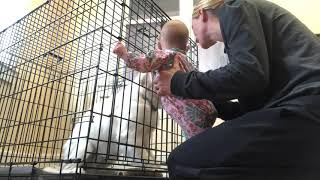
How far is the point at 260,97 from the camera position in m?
0.71

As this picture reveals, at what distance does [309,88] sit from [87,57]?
162 cm

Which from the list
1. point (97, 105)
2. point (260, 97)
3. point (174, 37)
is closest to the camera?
point (260, 97)

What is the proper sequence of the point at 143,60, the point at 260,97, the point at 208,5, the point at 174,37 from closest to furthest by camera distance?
the point at 260,97 < the point at 208,5 < the point at 143,60 < the point at 174,37

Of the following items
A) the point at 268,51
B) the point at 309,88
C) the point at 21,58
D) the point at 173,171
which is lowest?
the point at 173,171

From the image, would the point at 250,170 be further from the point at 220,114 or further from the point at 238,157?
the point at 220,114

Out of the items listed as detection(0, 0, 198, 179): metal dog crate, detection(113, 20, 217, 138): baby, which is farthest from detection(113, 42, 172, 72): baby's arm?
detection(0, 0, 198, 179): metal dog crate

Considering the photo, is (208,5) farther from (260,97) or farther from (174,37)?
(174,37)

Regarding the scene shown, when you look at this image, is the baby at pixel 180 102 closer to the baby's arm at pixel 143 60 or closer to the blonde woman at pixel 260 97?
the baby's arm at pixel 143 60

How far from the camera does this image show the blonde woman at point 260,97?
59cm

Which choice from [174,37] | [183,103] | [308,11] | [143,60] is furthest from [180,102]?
[308,11]

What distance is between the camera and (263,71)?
627 millimetres

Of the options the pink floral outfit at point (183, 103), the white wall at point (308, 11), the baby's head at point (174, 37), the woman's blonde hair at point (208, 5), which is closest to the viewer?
the woman's blonde hair at point (208, 5)

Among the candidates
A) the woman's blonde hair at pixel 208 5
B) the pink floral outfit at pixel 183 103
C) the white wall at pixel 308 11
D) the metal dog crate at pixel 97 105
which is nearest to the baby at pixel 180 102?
the pink floral outfit at pixel 183 103

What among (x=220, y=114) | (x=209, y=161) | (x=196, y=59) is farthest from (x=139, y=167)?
(x=196, y=59)
